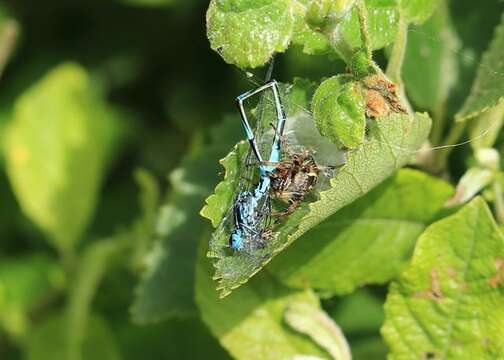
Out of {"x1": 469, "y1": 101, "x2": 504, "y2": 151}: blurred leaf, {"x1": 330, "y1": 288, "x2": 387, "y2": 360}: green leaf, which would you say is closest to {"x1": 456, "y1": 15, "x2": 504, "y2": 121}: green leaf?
{"x1": 469, "y1": 101, "x2": 504, "y2": 151}: blurred leaf

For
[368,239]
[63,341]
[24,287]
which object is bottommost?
[24,287]

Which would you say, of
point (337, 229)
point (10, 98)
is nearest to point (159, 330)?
point (337, 229)

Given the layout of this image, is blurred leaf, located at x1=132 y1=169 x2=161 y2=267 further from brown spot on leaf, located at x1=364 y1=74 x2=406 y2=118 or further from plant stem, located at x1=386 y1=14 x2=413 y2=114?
brown spot on leaf, located at x1=364 y1=74 x2=406 y2=118

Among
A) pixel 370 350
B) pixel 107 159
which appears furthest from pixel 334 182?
pixel 107 159

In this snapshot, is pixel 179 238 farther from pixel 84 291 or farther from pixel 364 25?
pixel 364 25

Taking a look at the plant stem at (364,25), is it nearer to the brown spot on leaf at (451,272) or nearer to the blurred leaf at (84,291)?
the brown spot on leaf at (451,272)

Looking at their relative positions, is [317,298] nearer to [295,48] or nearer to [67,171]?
[295,48]
